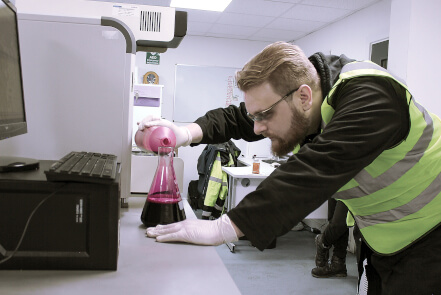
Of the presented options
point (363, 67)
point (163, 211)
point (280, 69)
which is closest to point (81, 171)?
point (163, 211)

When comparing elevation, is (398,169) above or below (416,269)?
above

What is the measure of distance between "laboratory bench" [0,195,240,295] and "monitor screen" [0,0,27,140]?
0.26 meters

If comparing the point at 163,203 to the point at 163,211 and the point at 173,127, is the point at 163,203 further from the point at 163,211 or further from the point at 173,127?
the point at 173,127

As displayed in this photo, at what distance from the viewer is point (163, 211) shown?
0.97 meters

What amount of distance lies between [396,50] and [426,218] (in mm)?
2580

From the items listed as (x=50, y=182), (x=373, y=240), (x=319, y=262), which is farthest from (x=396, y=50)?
(x=50, y=182)

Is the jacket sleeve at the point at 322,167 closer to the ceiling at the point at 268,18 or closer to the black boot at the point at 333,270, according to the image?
the black boot at the point at 333,270

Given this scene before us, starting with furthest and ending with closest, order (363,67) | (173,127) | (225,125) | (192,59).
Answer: (192,59) < (225,125) < (173,127) < (363,67)

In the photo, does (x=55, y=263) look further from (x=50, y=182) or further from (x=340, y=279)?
(x=340, y=279)

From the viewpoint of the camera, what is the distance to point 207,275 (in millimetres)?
705

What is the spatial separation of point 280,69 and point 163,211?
47 cm

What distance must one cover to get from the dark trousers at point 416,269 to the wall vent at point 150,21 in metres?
1.03

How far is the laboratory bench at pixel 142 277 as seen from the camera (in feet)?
2.05

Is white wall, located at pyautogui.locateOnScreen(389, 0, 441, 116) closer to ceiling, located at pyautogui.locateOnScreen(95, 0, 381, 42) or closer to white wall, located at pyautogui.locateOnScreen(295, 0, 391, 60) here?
white wall, located at pyautogui.locateOnScreen(295, 0, 391, 60)
